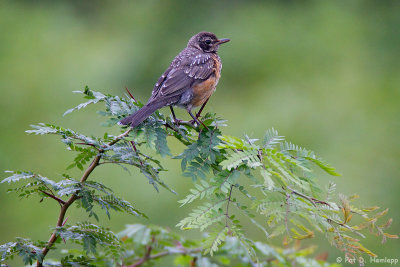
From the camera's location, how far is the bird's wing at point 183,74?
3.92m

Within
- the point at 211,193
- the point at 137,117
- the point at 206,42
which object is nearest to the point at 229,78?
the point at 206,42

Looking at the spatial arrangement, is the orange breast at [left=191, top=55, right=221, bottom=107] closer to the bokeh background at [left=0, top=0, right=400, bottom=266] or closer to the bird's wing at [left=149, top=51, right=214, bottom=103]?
the bird's wing at [left=149, top=51, right=214, bottom=103]

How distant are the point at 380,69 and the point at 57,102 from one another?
555cm

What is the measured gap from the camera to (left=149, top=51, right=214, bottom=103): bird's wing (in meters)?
3.92

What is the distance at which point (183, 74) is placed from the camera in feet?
13.7

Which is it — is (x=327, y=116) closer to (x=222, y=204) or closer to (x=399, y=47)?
(x=399, y=47)

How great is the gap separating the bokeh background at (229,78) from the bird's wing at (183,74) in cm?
248

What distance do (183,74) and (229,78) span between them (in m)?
4.90

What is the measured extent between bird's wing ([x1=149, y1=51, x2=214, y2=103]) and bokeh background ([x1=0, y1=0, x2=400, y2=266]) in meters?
2.48

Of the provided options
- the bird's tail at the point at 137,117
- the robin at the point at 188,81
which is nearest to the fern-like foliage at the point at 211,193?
the bird's tail at the point at 137,117

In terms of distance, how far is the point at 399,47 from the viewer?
383 inches

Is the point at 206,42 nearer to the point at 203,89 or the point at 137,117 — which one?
the point at 203,89

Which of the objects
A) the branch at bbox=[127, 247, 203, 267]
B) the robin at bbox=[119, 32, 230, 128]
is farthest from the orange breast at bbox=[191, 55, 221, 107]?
the branch at bbox=[127, 247, 203, 267]

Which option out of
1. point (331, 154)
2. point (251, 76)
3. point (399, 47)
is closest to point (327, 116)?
point (331, 154)
